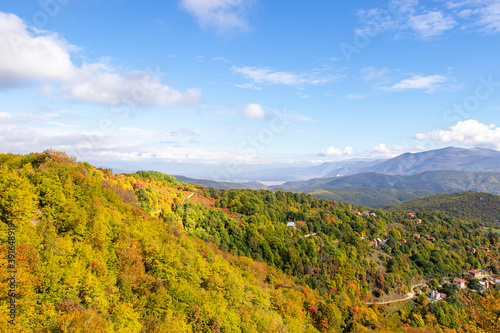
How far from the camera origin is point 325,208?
114125 mm

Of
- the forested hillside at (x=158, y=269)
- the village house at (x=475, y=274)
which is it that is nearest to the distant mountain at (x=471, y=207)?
the village house at (x=475, y=274)

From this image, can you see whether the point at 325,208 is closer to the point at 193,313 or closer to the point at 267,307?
the point at 267,307

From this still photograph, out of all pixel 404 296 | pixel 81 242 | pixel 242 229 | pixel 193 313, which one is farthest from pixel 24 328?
pixel 404 296

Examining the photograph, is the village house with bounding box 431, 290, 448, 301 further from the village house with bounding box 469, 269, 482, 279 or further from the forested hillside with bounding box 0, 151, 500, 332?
the village house with bounding box 469, 269, 482, 279

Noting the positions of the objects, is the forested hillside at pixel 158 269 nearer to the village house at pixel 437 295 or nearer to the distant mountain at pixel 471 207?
the village house at pixel 437 295

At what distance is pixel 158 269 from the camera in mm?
26312

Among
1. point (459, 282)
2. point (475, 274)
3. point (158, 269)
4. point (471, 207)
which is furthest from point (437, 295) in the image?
point (471, 207)

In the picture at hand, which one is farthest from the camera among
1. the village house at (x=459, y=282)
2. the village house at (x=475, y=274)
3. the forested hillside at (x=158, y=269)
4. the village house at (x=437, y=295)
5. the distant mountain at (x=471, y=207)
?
the distant mountain at (x=471, y=207)

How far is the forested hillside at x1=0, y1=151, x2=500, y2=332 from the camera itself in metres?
17.7

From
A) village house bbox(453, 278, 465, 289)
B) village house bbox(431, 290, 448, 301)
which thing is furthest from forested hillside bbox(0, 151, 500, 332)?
village house bbox(453, 278, 465, 289)

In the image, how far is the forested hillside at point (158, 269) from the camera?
698 inches

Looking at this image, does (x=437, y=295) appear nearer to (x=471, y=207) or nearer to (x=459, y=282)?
(x=459, y=282)

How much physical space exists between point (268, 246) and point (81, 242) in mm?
49311

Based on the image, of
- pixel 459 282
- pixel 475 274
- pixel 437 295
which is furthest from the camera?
pixel 475 274
